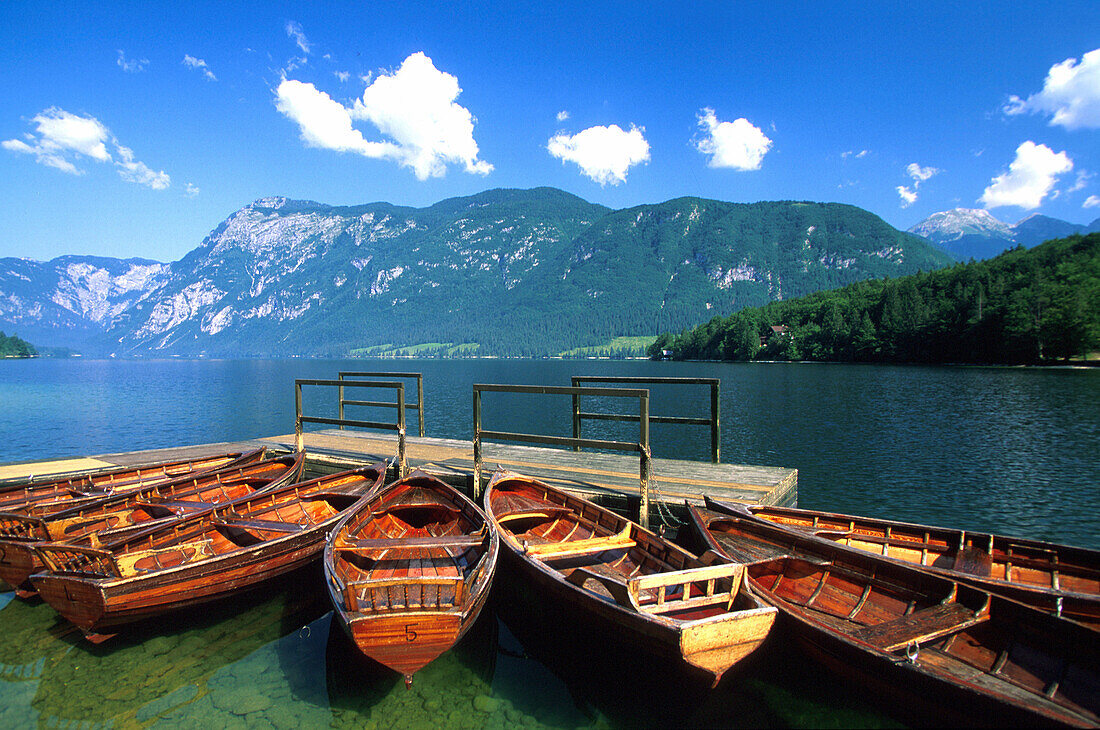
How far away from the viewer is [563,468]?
38.9 ft

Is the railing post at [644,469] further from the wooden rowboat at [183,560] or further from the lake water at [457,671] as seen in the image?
the wooden rowboat at [183,560]

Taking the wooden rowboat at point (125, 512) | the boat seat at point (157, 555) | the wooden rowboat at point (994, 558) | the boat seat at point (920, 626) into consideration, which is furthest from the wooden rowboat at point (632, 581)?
the wooden rowboat at point (125, 512)

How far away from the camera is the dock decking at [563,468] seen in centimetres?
970

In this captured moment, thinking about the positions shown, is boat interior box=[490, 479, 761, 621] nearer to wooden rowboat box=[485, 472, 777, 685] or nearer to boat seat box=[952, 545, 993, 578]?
wooden rowboat box=[485, 472, 777, 685]

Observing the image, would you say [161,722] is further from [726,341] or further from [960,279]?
[726,341]

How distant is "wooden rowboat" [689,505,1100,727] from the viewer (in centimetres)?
422

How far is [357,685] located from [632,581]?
3753 mm

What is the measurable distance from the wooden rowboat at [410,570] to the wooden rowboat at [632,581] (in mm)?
698

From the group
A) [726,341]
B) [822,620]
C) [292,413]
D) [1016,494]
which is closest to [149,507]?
[822,620]

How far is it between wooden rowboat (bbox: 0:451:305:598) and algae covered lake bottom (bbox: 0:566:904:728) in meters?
1.21

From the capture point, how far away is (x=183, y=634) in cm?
729

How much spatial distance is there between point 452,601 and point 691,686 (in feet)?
10.2

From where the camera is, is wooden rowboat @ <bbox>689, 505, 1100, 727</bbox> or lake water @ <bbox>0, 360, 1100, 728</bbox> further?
lake water @ <bbox>0, 360, 1100, 728</bbox>

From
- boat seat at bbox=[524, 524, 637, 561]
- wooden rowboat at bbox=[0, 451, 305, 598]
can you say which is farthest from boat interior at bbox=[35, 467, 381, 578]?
boat seat at bbox=[524, 524, 637, 561]
